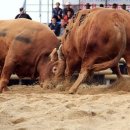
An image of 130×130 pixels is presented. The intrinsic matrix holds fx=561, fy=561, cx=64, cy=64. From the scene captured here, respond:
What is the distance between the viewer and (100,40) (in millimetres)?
9797

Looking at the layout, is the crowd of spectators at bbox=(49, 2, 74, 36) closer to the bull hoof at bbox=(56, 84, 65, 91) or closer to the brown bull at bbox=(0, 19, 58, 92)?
the brown bull at bbox=(0, 19, 58, 92)

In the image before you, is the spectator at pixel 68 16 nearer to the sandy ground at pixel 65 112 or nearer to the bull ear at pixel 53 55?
the bull ear at pixel 53 55

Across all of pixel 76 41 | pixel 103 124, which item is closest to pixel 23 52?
pixel 76 41

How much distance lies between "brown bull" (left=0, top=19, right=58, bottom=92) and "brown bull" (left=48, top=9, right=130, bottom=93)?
90cm

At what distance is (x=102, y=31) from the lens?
9.77m

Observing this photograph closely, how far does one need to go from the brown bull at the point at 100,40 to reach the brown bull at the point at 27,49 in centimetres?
90

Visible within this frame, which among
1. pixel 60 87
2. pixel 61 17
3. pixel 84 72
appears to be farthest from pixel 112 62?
pixel 61 17

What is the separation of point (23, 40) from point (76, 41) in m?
→ 1.35

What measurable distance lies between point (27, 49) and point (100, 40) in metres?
2.01

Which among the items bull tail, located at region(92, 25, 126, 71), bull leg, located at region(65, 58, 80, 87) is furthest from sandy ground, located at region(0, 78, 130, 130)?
bull leg, located at region(65, 58, 80, 87)

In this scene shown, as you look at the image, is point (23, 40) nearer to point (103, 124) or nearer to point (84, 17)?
point (84, 17)

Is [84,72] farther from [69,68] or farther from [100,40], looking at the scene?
[69,68]

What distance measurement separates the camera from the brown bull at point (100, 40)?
9750mm

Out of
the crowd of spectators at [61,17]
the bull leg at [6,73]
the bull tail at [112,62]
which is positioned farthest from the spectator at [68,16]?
the bull tail at [112,62]
